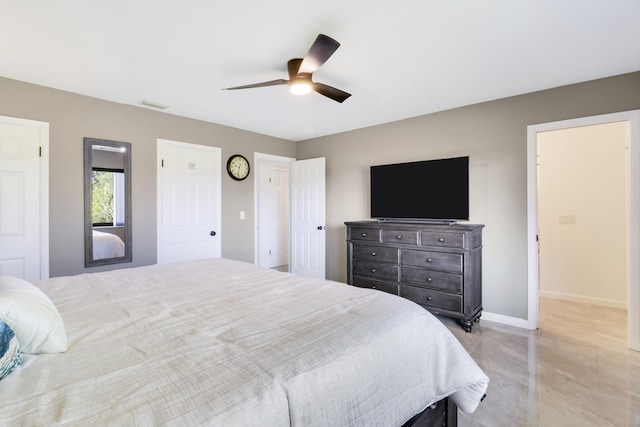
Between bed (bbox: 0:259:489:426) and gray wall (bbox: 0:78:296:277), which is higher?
gray wall (bbox: 0:78:296:277)

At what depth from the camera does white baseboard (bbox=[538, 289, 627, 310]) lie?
371cm

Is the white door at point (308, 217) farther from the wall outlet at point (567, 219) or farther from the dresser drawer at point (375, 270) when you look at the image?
the wall outlet at point (567, 219)

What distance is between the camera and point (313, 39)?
7.00 feet

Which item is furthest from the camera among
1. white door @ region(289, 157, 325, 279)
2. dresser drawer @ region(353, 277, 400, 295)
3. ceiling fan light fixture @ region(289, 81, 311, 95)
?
white door @ region(289, 157, 325, 279)

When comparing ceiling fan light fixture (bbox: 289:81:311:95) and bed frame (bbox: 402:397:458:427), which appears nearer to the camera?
bed frame (bbox: 402:397:458:427)

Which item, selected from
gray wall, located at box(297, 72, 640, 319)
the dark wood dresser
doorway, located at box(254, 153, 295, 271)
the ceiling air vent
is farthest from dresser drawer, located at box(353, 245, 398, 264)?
the ceiling air vent

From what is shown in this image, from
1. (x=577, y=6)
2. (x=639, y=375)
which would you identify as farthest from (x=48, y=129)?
(x=639, y=375)

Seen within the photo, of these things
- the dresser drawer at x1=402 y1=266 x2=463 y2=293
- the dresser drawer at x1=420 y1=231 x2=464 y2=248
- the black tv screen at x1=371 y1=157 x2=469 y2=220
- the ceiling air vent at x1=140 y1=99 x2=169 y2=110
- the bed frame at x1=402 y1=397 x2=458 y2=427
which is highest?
the ceiling air vent at x1=140 y1=99 x2=169 y2=110

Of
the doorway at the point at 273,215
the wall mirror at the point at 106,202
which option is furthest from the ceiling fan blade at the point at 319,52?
the doorway at the point at 273,215

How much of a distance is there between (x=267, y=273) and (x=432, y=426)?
1300 millimetres

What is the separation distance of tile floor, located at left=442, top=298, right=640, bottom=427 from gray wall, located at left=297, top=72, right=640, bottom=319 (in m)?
0.46

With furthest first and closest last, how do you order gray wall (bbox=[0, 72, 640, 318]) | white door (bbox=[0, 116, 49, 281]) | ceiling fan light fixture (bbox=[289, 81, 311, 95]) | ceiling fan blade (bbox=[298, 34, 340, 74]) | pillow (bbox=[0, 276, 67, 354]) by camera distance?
gray wall (bbox=[0, 72, 640, 318]) → white door (bbox=[0, 116, 49, 281]) → ceiling fan light fixture (bbox=[289, 81, 311, 95]) → ceiling fan blade (bbox=[298, 34, 340, 74]) → pillow (bbox=[0, 276, 67, 354])

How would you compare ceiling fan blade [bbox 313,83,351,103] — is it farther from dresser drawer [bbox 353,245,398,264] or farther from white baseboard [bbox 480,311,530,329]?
white baseboard [bbox 480,311,530,329]

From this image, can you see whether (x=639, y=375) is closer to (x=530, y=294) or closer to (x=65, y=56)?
(x=530, y=294)
